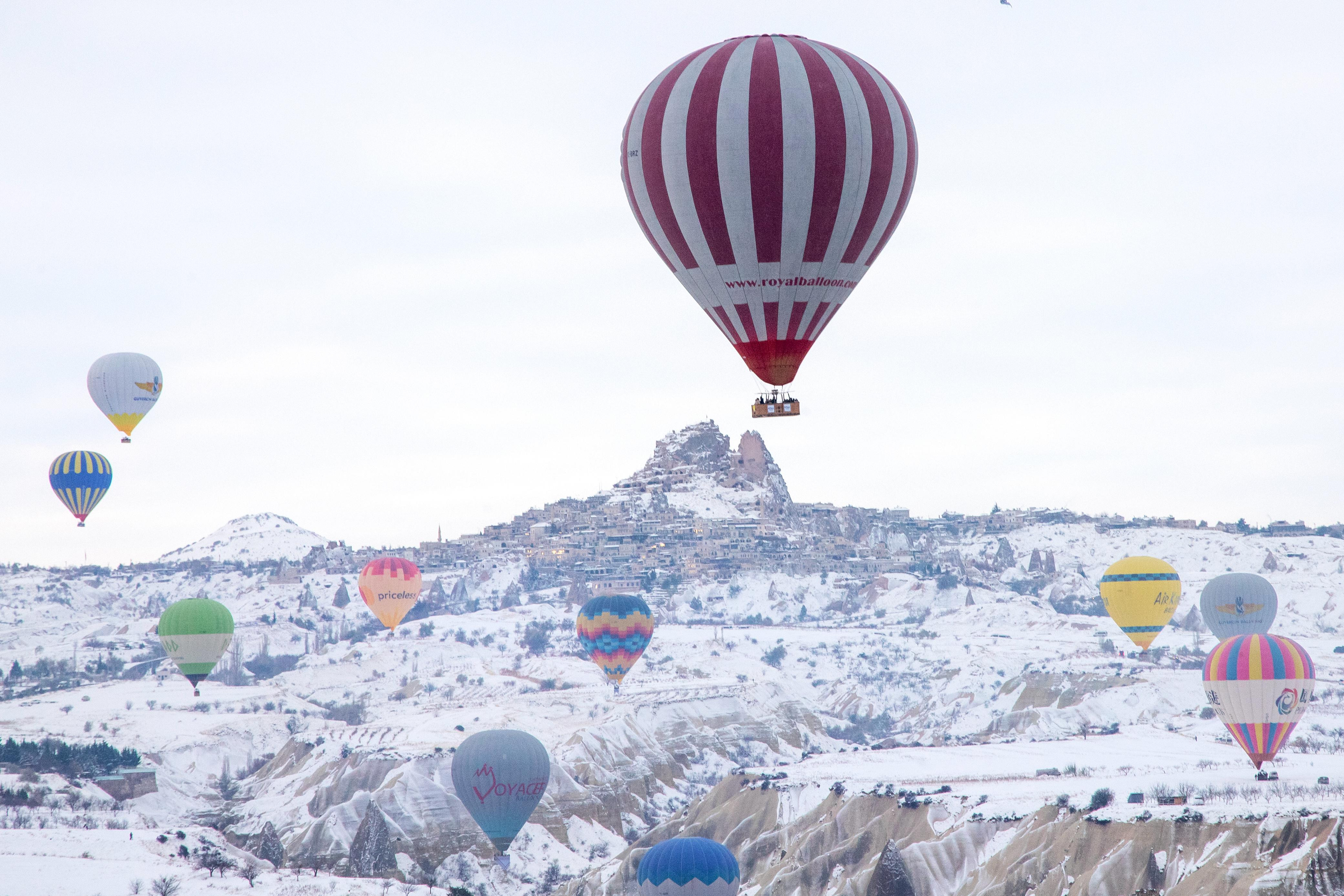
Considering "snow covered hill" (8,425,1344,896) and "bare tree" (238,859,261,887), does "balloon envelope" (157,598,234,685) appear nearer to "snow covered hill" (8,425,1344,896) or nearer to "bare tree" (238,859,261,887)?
"snow covered hill" (8,425,1344,896)

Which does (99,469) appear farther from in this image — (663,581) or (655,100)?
(663,581)

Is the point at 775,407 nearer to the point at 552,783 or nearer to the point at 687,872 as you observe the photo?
the point at 687,872

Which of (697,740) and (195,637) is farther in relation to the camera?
(697,740)

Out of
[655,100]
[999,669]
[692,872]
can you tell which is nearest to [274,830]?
[692,872]

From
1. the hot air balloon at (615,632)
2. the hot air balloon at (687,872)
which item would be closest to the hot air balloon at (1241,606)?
the hot air balloon at (615,632)

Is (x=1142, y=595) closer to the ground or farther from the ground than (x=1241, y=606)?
farther from the ground

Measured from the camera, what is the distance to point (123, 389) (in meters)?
69.0

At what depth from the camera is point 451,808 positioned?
8038 cm

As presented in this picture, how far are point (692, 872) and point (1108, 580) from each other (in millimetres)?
42247

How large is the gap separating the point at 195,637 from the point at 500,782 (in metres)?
20.2

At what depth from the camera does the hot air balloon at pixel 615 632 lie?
310 feet

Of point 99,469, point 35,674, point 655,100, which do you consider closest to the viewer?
point 655,100

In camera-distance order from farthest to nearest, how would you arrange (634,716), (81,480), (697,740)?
1. (697,740)
2. (634,716)
3. (81,480)

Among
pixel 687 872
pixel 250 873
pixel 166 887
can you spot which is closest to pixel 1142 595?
pixel 687 872
